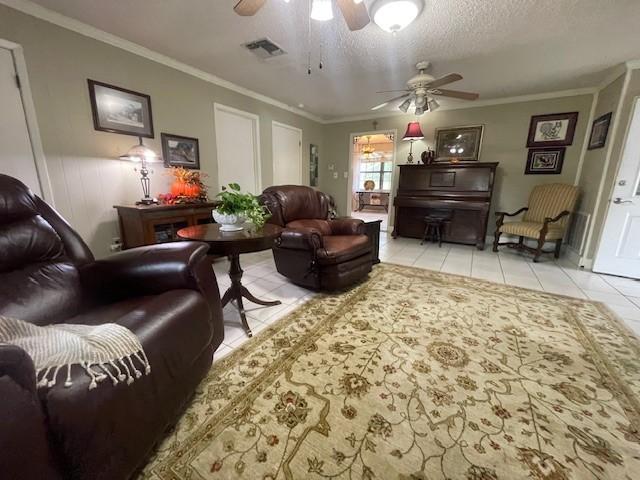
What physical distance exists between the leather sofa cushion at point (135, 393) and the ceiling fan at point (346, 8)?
1.68 m

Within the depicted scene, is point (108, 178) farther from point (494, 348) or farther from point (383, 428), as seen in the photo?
point (494, 348)

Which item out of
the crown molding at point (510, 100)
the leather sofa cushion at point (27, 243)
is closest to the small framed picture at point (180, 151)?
the leather sofa cushion at point (27, 243)

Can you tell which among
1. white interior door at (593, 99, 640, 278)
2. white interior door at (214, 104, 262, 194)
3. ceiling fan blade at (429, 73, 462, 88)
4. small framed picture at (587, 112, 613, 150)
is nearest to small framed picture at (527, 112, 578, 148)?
small framed picture at (587, 112, 613, 150)

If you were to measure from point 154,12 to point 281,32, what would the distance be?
1.04 meters

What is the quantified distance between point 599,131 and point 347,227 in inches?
139

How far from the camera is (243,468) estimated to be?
3.15ft

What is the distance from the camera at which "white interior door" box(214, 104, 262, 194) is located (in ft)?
12.3

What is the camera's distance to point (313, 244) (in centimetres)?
223

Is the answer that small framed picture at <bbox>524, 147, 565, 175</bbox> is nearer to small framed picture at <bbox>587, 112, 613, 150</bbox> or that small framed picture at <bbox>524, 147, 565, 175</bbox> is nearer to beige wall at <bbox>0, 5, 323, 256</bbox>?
small framed picture at <bbox>587, 112, 613, 150</bbox>

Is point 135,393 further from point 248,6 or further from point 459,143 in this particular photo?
point 459,143

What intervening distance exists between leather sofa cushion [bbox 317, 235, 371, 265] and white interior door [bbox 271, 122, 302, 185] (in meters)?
2.71

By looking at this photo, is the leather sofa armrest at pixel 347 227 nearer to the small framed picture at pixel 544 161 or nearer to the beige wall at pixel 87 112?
the beige wall at pixel 87 112

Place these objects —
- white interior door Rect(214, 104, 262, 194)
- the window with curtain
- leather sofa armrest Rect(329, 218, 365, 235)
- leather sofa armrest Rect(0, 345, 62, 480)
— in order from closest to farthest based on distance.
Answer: leather sofa armrest Rect(0, 345, 62, 480) < leather sofa armrest Rect(329, 218, 365, 235) < white interior door Rect(214, 104, 262, 194) < the window with curtain

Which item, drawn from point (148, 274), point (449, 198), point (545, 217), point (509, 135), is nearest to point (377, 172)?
point (509, 135)
